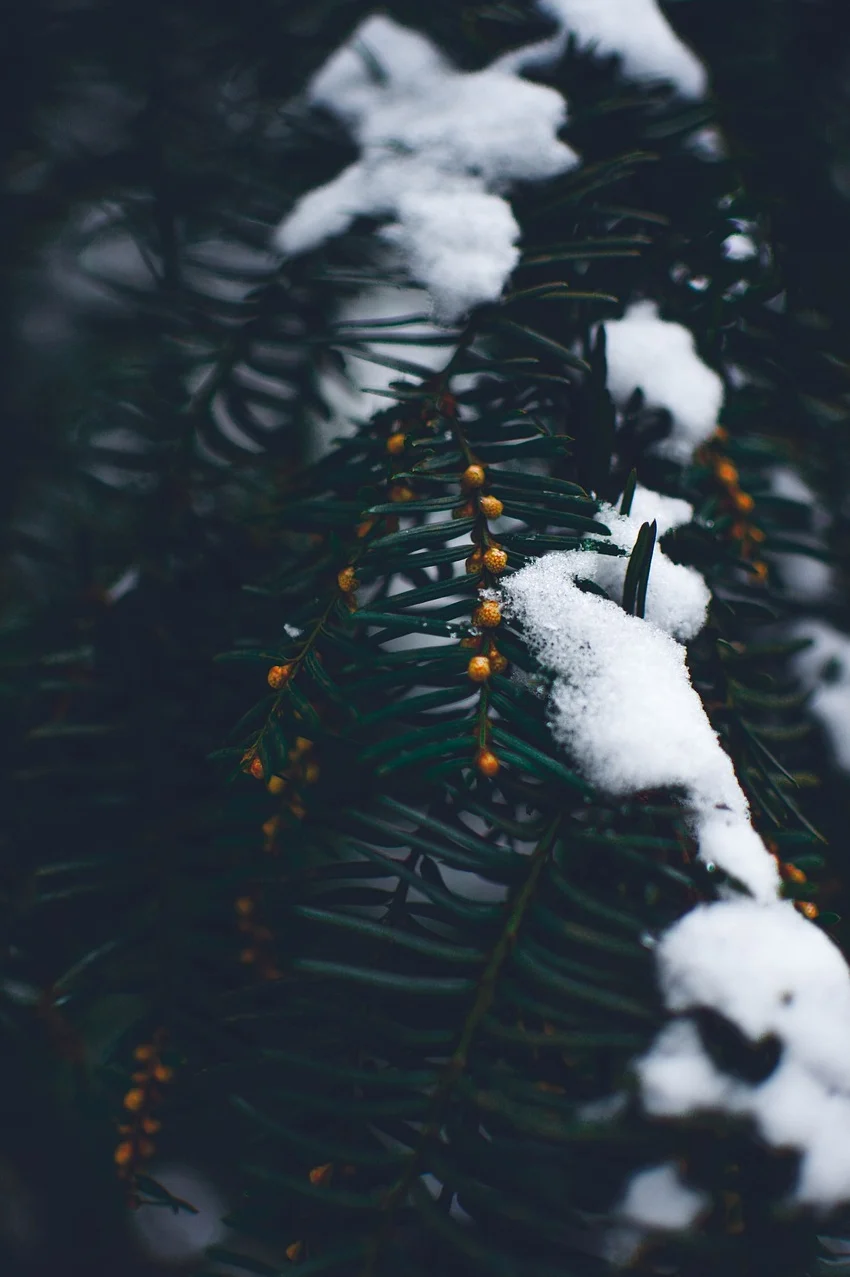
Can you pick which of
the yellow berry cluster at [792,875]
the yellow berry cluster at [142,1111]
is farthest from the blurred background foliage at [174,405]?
the yellow berry cluster at [792,875]

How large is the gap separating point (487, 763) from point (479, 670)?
0.13 ft

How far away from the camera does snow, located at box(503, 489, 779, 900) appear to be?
1.05 feet

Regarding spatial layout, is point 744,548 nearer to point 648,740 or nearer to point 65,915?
point 648,740

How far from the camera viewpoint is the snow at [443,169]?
441 millimetres

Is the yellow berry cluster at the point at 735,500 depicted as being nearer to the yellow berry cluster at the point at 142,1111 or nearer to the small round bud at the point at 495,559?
the small round bud at the point at 495,559

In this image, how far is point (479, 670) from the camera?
33cm

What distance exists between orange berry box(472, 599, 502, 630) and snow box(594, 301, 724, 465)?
16 cm

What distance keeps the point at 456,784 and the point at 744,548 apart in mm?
239

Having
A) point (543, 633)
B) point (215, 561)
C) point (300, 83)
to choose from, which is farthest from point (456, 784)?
point (300, 83)

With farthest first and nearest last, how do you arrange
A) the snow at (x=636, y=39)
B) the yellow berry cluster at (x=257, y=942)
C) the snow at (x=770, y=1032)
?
the snow at (x=636, y=39)
the yellow berry cluster at (x=257, y=942)
the snow at (x=770, y=1032)

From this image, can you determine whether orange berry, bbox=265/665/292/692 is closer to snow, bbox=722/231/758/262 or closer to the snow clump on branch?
the snow clump on branch

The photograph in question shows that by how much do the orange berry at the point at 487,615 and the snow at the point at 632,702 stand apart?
11mm

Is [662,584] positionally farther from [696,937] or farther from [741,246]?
[741,246]

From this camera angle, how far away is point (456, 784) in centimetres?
34
